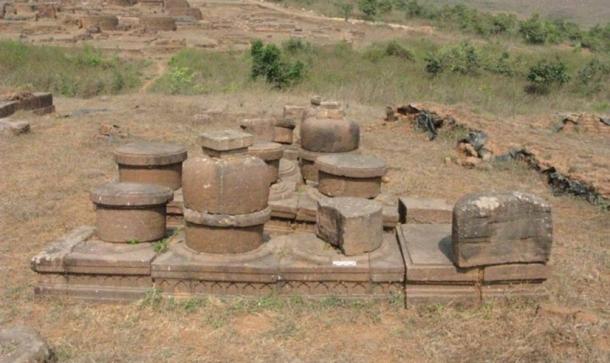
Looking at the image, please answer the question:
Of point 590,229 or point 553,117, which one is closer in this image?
point 590,229

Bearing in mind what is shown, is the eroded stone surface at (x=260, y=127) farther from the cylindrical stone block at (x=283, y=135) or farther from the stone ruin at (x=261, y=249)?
the stone ruin at (x=261, y=249)

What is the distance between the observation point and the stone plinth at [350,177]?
6.39 meters

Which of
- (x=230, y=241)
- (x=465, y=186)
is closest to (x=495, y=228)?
(x=230, y=241)

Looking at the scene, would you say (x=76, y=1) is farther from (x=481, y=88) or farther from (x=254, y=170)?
(x=254, y=170)

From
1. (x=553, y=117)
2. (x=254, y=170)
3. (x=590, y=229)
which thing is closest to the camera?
(x=254, y=170)

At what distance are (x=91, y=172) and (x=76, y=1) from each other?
36859mm

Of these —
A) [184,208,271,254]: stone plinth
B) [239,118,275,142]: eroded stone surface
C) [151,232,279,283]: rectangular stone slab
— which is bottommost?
[151,232,279,283]: rectangular stone slab

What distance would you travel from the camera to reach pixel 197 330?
14.3 ft

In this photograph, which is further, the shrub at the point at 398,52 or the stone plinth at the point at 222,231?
the shrub at the point at 398,52

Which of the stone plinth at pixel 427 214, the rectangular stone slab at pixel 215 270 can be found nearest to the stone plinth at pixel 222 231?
the rectangular stone slab at pixel 215 270

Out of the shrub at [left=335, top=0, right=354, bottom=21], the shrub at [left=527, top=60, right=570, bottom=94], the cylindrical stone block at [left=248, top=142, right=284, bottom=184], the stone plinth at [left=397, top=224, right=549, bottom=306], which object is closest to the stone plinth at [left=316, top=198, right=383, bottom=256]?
the stone plinth at [left=397, top=224, right=549, bottom=306]

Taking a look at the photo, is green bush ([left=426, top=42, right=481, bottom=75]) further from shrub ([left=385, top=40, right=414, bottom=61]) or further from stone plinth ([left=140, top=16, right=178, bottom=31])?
stone plinth ([left=140, top=16, right=178, bottom=31])

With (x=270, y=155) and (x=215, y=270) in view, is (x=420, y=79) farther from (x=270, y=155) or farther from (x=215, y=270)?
(x=215, y=270)

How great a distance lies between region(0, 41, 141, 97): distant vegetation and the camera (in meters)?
16.4
